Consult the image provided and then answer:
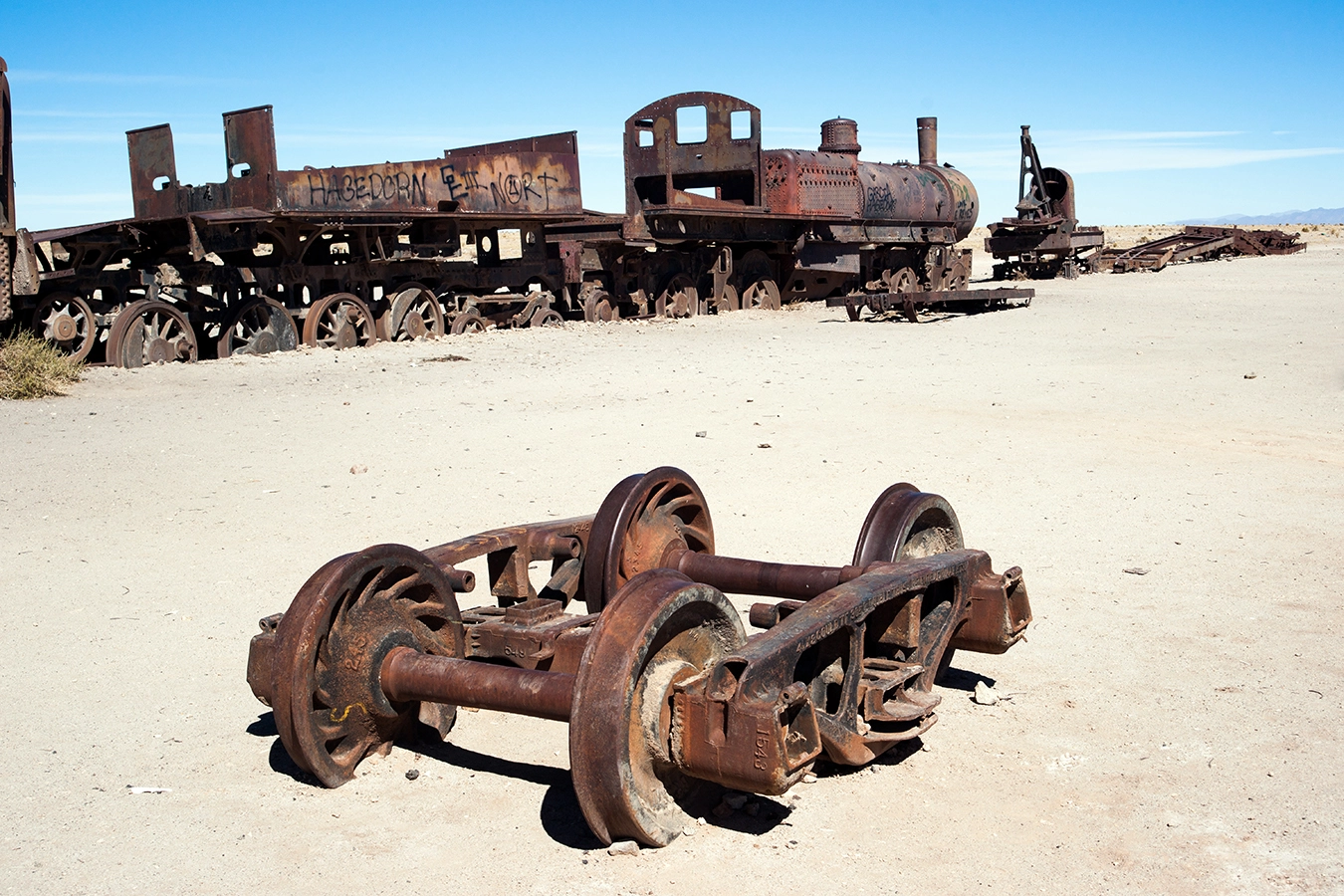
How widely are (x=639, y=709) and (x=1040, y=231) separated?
2747 centimetres

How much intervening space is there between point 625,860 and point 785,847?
39cm


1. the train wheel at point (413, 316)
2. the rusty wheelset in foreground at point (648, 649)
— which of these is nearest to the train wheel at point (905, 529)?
the rusty wheelset in foreground at point (648, 649)

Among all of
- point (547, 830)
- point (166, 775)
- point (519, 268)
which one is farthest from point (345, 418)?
point (519, 268)

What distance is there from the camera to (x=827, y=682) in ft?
10.8

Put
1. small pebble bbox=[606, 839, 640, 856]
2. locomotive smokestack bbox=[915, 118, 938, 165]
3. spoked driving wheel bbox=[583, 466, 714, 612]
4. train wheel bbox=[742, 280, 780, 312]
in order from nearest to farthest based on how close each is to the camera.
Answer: small pebble bbox=[606, 839, 640, 856] < spoked driving wheel bbox=[583, 466, 714, 612] < train wheel bbox=[742, 280, 780, 312] < locomotive smokestack bbox=[915, 118, 938, 165]

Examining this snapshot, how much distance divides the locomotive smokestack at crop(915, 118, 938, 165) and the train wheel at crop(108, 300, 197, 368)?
1740 centimetres

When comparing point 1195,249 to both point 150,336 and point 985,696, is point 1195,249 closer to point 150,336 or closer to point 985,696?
point 150,336

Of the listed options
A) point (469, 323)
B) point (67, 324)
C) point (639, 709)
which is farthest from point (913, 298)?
point (639, 709)

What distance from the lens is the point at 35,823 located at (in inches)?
123

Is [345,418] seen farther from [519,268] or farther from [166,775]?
[519,268]

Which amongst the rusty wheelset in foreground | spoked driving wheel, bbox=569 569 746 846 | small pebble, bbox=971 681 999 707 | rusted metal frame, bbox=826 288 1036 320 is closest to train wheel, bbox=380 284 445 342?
rusted metal frame, bbox=826 288 1036 320

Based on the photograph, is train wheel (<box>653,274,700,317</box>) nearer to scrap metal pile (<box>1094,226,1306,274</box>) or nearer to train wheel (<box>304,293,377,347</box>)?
train wheel (<box>304,293,377,347</box>)

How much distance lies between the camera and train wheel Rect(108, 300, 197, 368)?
1378cm

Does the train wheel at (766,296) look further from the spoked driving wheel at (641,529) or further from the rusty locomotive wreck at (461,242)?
the spoked driving wheel at (641,529)
